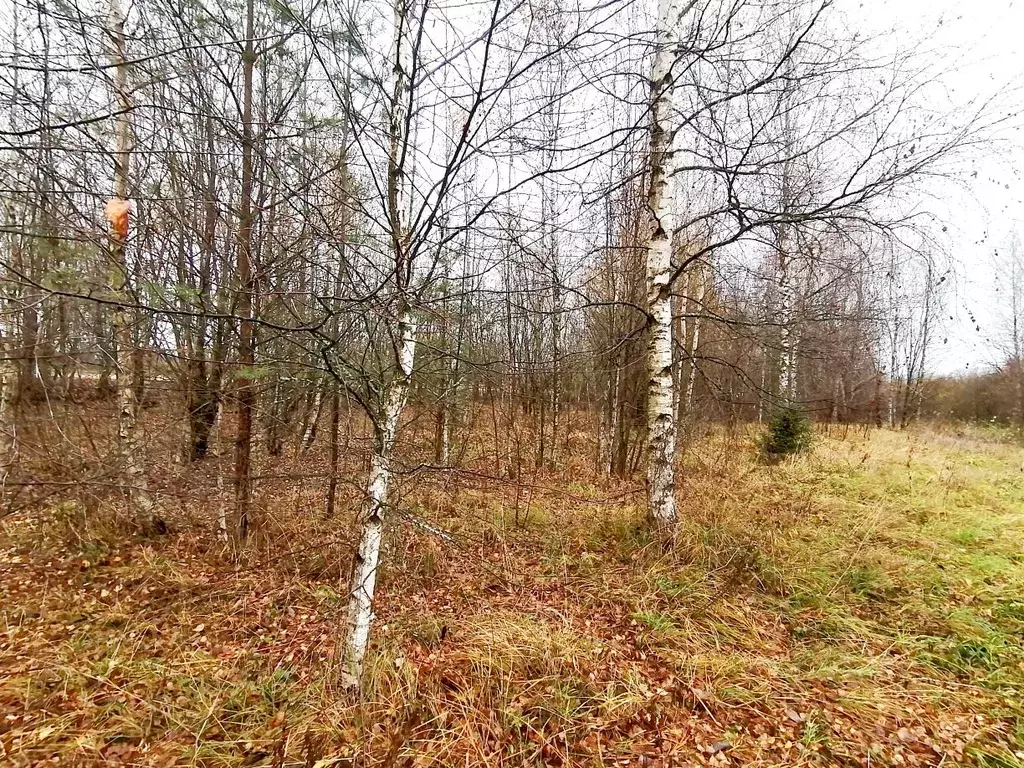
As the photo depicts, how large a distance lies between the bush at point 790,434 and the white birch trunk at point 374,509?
8.19 m

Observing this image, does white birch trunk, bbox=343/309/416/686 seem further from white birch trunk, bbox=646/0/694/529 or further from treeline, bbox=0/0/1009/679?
white birch trunk, bbox=646/0/694/529

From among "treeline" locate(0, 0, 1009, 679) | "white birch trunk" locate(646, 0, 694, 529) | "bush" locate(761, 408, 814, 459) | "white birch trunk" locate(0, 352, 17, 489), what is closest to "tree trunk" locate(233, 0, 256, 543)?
"treeline" locate(0, 0, 1009, 679)

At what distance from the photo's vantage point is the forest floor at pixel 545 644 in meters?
2.22

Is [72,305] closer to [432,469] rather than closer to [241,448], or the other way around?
[241,448]

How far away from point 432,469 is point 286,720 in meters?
1.76

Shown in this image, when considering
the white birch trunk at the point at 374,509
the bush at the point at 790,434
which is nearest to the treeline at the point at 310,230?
the white birch trunk at the point at 374,509

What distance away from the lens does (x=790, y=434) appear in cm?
812

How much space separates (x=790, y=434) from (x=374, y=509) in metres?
8.65

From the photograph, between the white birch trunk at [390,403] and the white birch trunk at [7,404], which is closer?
the white birch trunk at [390,403]

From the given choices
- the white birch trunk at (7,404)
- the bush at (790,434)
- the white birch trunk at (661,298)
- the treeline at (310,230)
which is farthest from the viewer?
the bush at (790,434)

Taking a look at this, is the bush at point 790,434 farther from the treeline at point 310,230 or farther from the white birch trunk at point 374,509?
the white birch trunk at point 374,509

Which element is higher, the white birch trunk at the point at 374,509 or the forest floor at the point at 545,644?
the white birch trunk at the point at 374,509

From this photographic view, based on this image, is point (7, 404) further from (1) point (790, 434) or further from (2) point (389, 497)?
(1) point (790, 434)

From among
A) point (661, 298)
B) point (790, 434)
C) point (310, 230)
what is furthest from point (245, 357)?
point (790, 434)
